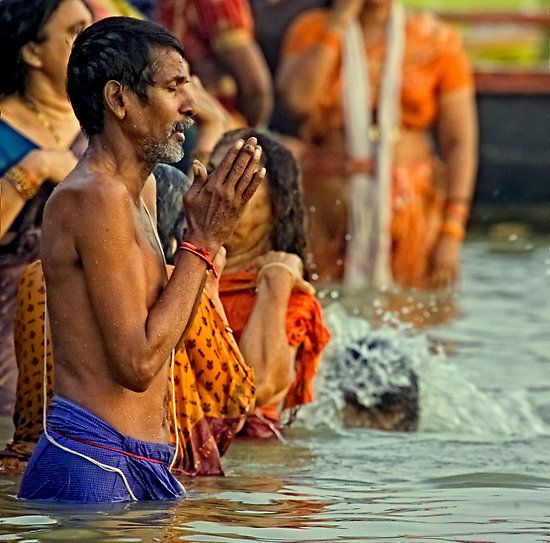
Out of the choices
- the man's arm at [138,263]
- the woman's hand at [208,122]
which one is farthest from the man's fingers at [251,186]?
the woman's hand at [208,122]

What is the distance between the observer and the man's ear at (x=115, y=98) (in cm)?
456

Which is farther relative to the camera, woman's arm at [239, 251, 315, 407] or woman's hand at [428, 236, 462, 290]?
woman's hand at [428, 236, 462, 290]

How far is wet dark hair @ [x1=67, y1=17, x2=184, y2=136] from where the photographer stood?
15.0ft

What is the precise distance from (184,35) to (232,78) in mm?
341

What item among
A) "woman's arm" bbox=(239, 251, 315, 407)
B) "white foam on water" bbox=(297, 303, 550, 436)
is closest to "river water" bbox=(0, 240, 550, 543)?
"white foam on water" bbox=(297, 303, 550, 436)

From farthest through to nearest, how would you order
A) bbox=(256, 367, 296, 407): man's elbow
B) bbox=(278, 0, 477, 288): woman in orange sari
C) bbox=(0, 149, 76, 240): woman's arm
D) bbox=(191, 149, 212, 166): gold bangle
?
bbox=(278, 0, 477, 288): woman in orange sari
bbox=(191, 149, 212, 166): gold bangle
bbox=(0, 149, 76, 240): woman's arm
bbox=(256, 367, 296, 407): man's elbow

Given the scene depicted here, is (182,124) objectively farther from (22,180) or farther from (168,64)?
(22,180)

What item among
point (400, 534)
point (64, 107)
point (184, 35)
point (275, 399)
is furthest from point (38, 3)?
point (184, 35)

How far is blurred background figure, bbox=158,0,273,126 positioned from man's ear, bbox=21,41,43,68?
10.6 ft

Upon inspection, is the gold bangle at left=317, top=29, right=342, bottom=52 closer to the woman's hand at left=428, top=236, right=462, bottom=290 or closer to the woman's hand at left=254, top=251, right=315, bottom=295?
the woman's hand at left=428, top=236, right=462, bottom=290

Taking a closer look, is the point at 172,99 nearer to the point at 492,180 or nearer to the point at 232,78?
the point at 232,78

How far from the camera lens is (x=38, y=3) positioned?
255 inches

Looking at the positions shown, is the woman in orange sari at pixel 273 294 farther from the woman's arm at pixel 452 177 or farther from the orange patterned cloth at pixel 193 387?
the woman's arm at pixel 452 177

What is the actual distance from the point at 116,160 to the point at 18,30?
202 cm
